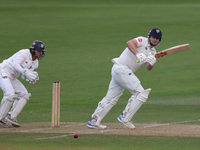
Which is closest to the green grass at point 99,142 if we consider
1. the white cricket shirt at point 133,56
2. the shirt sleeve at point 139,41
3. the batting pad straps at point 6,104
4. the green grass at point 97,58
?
the green grass at point 97,58

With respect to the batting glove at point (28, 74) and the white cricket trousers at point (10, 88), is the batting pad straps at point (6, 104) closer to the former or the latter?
the white cricket trousers at point (10, 88)

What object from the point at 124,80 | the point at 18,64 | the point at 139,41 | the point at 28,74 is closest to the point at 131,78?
the point at 124,80

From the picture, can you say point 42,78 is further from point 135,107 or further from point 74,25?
point 74,25

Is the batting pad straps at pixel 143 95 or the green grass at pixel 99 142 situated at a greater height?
the batting pad straps at pixel 143 95

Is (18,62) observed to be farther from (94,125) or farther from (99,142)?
(99,142)

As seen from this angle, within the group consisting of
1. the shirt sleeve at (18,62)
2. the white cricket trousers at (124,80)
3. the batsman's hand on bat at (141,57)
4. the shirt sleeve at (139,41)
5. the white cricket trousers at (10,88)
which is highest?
the shirt sleeve at (139,41)

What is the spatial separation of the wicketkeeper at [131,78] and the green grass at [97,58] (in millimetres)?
1035

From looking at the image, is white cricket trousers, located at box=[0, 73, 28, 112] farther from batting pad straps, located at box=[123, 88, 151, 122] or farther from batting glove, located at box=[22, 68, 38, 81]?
batting pad straps, located at box=[123, 88, 151, 122]

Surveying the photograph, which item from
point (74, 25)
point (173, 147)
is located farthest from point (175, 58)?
point (173, 147)

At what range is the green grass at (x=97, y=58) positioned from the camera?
10391mm

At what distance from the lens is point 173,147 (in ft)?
30.3

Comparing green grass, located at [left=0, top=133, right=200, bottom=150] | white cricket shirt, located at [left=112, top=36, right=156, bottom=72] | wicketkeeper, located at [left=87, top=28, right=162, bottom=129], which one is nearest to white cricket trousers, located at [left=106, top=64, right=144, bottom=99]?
wicketkeeper, located at [left=87, top=28, right=162, bottom=129]

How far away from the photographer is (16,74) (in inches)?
473

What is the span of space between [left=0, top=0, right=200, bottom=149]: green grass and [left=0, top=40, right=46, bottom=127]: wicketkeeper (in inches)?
37.9
